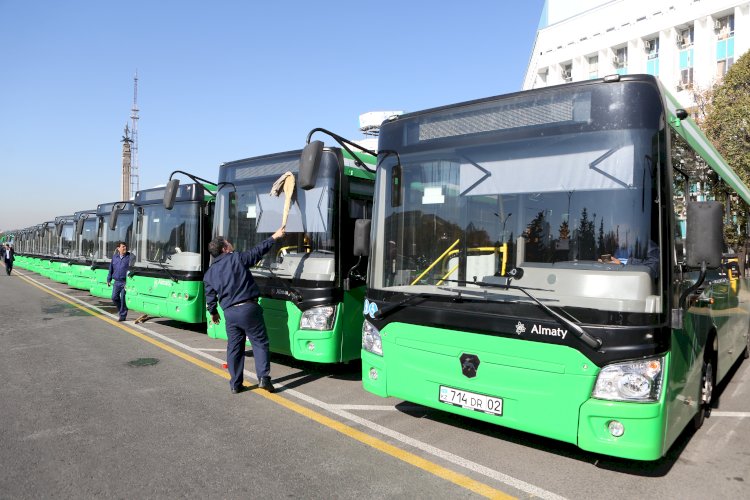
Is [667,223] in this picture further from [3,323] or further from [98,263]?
[98,263]

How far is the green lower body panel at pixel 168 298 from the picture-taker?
9273 mm

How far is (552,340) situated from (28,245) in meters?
36.8

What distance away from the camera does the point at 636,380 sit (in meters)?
3.39

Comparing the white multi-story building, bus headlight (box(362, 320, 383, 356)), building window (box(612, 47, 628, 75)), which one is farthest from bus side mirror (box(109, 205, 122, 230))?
building window (box(612, 47, 628, 75))

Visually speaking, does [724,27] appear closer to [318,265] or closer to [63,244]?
[318,265]

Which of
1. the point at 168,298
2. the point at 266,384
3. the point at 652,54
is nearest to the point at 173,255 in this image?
the point at 168,298

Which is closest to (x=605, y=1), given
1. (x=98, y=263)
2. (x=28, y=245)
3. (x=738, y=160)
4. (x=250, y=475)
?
(x=738, y=160)

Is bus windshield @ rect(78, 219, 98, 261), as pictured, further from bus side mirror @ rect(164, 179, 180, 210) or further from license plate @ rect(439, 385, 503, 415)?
license plate @ rect(439, 385, 503, 415)

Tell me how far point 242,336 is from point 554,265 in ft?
11.9

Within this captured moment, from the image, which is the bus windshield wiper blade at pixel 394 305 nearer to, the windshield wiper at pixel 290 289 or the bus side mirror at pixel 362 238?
the bus side mirror at pixel 362 238

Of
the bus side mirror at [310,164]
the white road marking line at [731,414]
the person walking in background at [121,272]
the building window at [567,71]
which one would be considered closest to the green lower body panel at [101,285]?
the person walking in background at [121,272]

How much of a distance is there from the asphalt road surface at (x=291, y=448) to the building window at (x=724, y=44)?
32.5 metres

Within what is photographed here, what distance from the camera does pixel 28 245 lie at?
109 ft

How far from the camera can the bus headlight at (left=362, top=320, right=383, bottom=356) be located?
465cm
